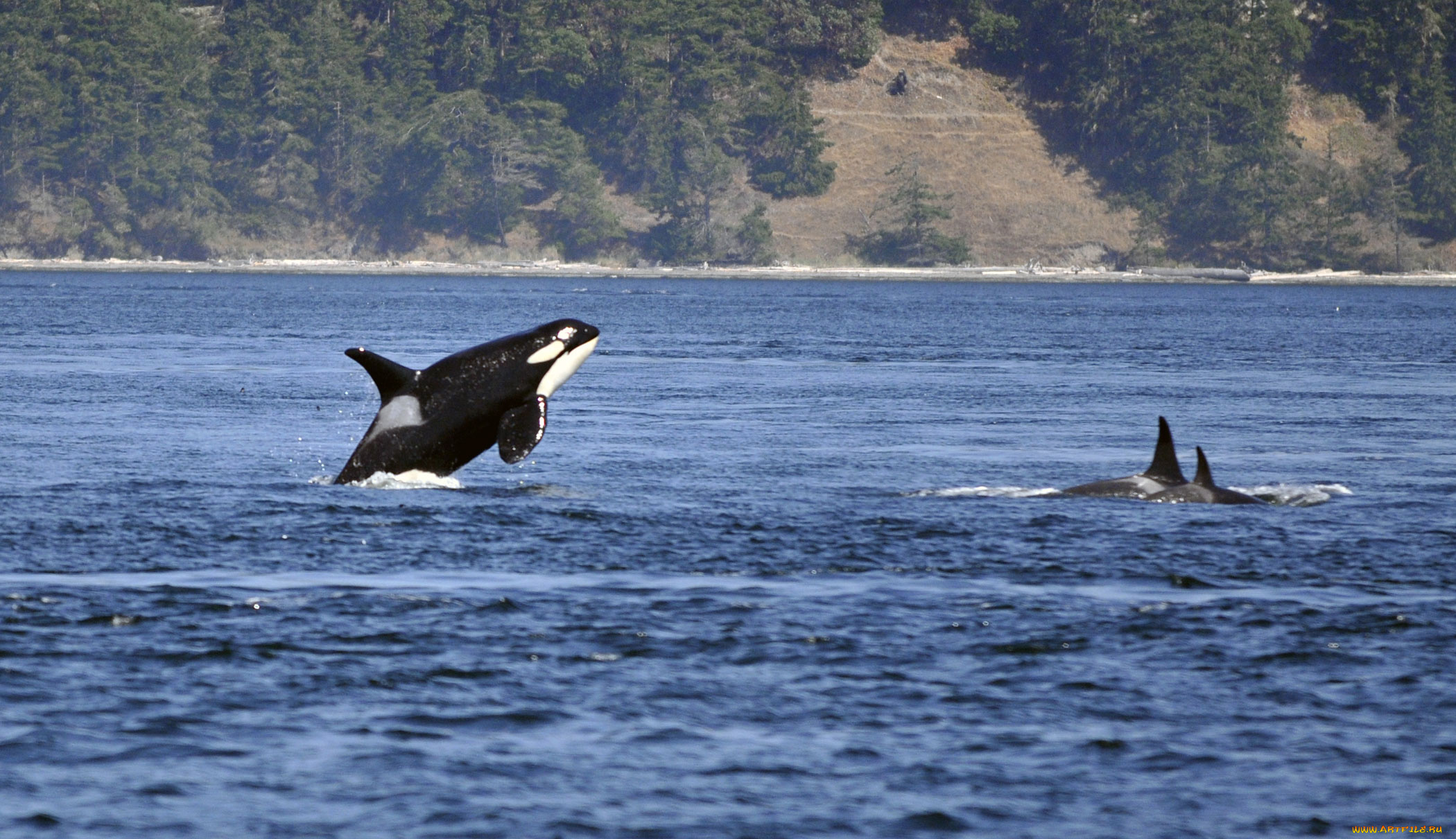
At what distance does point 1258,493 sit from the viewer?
2098 cm

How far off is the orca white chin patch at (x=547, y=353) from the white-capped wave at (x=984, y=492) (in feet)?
14.2

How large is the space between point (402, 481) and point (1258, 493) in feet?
31.6

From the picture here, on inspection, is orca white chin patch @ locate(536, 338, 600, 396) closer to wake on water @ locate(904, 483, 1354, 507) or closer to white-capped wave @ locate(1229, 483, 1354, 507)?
wake on water @ locate(904, 483, 1354, 507)

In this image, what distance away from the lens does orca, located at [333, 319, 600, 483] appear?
19.2 m

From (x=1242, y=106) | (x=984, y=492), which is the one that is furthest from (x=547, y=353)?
(x=1242, y=106)

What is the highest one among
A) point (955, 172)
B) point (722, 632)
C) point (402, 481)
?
point (955, 172)

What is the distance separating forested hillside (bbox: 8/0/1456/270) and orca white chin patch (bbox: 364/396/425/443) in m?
140

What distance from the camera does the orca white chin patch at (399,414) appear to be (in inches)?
763

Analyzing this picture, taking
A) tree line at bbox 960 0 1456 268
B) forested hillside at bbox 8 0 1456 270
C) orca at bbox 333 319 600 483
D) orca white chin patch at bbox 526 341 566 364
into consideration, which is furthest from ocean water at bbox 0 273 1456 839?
tree line at bbox 960 0 1456 268

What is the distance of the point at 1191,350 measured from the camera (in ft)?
195

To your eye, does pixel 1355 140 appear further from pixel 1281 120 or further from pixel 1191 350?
pixel 1191 350

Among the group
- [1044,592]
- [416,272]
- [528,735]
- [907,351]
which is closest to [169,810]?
[528,735]

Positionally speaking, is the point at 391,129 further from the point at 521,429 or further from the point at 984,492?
the point at 521,429

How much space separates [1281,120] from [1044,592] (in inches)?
6360
